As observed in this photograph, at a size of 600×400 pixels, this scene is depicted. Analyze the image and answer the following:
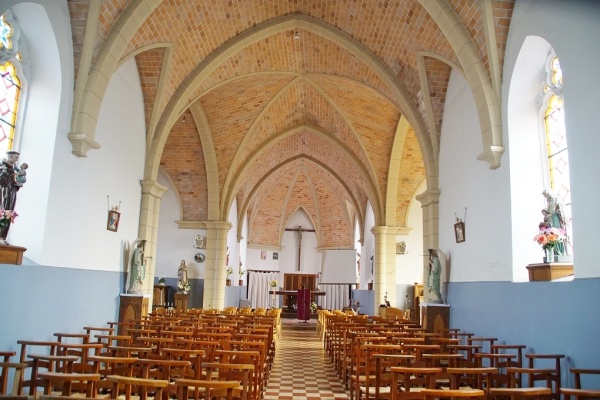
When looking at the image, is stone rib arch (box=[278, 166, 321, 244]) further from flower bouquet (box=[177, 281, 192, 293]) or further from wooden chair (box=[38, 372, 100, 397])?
wooden chair (box=[38, 372, 100, 397])

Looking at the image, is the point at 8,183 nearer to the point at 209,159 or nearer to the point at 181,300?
the point at 209,159

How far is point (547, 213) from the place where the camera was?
5.84 m

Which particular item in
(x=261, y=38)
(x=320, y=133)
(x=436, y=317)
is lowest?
(x=436, y=317)

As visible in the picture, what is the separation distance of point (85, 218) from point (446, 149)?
6.65m

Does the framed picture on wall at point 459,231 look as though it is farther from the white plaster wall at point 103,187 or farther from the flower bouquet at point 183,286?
the flower bouquet at point 183,286

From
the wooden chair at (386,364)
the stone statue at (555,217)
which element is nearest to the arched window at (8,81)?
the wooden chair at (386,364)

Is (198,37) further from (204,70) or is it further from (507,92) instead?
(507,92)

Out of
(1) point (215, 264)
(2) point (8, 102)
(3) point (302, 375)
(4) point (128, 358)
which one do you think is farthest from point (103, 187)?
(1) point (215, 264)

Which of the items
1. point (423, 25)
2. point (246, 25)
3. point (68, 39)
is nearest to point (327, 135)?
point (246, 25)

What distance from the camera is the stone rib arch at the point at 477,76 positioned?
716cm

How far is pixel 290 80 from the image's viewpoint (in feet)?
43.4

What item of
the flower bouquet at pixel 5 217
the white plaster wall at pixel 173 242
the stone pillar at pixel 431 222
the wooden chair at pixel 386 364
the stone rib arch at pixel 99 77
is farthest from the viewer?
the white plaster wall at pixel 173 242

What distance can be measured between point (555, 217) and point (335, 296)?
1833 cm

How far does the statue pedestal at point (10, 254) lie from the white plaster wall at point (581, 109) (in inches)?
239
